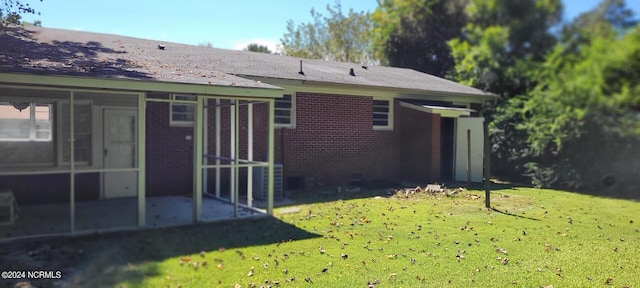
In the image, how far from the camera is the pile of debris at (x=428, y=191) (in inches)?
270

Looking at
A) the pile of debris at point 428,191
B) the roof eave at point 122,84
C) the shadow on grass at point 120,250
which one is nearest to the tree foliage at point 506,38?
the shadow on grass at point 120,250

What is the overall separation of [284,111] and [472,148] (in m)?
5.47

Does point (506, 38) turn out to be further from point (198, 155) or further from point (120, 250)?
point (198, 155)

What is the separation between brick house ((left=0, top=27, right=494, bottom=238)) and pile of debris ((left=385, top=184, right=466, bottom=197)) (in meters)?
0.22

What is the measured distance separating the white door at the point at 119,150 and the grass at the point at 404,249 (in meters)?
3.62

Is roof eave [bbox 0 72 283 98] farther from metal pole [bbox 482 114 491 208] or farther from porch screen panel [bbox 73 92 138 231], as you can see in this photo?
metal pole [bbox 482 114 491 208]

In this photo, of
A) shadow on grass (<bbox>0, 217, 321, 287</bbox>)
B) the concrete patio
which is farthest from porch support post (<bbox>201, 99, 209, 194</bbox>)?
shadow on grass (<bbox>0, 217, 321, 287</bbox>)

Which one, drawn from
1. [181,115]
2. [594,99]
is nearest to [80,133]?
[181,115]

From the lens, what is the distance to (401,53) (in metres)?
Result: 3.24

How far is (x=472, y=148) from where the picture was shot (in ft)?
19.3

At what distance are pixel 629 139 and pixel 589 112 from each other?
335 millimetres

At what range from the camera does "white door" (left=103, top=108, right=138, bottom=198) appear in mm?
8312

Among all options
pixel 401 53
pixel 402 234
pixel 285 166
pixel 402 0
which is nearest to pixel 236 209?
pixel 402 234

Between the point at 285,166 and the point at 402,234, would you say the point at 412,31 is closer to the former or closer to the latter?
the point at 402,234
